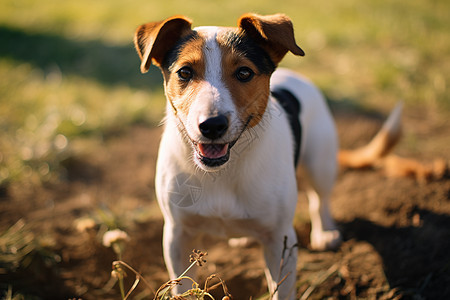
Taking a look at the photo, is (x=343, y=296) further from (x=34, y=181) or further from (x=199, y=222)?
(x=34, y=181)

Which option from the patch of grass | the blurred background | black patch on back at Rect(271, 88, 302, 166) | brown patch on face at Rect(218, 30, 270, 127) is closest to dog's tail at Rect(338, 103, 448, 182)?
the blurred background

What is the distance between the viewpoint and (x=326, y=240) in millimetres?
3842

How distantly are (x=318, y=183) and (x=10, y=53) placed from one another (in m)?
7.86

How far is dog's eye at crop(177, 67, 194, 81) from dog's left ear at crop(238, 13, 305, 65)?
0.49m

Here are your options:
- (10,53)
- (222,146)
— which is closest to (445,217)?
(222,146)

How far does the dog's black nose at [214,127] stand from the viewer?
7.45ft

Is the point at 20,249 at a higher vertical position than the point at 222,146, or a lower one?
lower

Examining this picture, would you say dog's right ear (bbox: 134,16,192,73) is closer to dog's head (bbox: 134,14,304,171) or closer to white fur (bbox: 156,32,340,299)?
dog's head (bbox: 134,14,304,171)

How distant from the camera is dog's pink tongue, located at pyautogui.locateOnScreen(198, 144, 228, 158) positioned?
2496 millimetres

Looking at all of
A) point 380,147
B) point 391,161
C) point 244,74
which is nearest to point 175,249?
point 244,74

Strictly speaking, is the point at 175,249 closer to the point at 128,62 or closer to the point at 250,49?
the point at 250,49

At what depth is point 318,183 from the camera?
3902 mm

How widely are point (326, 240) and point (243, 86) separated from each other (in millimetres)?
1978

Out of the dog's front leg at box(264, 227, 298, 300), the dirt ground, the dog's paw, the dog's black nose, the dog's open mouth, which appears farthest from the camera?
the dog's paw
